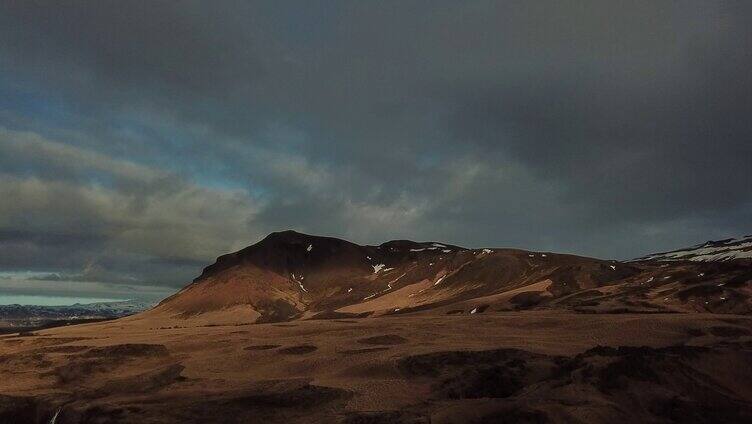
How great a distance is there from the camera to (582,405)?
27578mm

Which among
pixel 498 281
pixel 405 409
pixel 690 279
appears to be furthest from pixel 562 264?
pixel 405 409

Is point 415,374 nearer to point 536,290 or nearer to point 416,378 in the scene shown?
point 416,378

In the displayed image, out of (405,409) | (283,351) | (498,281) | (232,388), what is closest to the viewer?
(405,409)

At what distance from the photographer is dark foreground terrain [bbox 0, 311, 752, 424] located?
29.4 meters

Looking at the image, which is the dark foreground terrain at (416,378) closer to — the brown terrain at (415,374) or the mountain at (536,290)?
the brown terrain at (415,374)

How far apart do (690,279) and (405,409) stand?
9835cm

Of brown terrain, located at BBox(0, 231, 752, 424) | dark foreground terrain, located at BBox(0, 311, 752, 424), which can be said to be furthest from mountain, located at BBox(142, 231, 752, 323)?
dark foreground terrain, located at BBox(0, 311, 752, 424)

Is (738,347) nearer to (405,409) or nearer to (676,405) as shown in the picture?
(676,405)

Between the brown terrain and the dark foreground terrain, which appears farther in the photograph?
the brown terrain

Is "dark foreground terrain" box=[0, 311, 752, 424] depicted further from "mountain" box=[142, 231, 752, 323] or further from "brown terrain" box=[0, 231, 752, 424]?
"mountain" box=[142, 231, 752, 323]

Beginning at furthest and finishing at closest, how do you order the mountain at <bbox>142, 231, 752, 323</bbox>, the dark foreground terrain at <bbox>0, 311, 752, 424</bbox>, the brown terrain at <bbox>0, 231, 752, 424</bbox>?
the mountain at <bbox>142, 231, 752, 323</bbox>, the brown terrain at <bbox>0, 231, 752, 424</bbox>, the dark foreground terrain at <bbox>0, 311, 752, 424</bbox>

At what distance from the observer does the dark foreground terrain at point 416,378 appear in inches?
1156

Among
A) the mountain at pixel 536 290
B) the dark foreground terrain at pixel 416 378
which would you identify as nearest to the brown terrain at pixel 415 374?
the dark foreground terrain at pixel 416 378

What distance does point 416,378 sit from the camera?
38.9m
